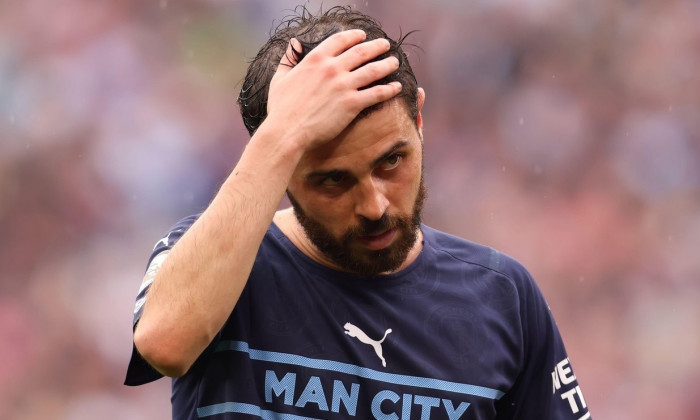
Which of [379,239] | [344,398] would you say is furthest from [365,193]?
[344,398]

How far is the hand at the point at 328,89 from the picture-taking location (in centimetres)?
218

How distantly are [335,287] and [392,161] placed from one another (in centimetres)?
34

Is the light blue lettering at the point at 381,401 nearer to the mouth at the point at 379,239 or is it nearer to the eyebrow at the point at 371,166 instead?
the mouth at the point at 379,239

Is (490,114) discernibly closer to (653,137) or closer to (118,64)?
(653,137)

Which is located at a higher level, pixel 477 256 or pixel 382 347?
pixel 477 256

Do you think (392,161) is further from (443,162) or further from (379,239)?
(443,162)

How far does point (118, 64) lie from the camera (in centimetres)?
610

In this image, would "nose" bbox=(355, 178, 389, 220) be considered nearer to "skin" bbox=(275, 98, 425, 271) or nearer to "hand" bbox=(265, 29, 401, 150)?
"skin" bbox=(275, 98, 425, 271)

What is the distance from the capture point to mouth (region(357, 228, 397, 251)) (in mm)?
2312

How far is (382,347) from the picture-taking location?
2.33m

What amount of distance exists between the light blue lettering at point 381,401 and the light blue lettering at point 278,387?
0.20m

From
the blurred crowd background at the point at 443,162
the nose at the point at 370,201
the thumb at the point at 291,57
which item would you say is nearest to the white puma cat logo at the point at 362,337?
the nose at the point at 370,201

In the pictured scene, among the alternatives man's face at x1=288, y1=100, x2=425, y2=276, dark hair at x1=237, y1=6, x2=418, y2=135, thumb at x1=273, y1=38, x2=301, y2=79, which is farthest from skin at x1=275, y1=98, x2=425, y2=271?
thumb at x1=273, y1=38, x2=301, y2=79

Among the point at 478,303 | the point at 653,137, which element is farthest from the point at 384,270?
Result: the point at 653,137
